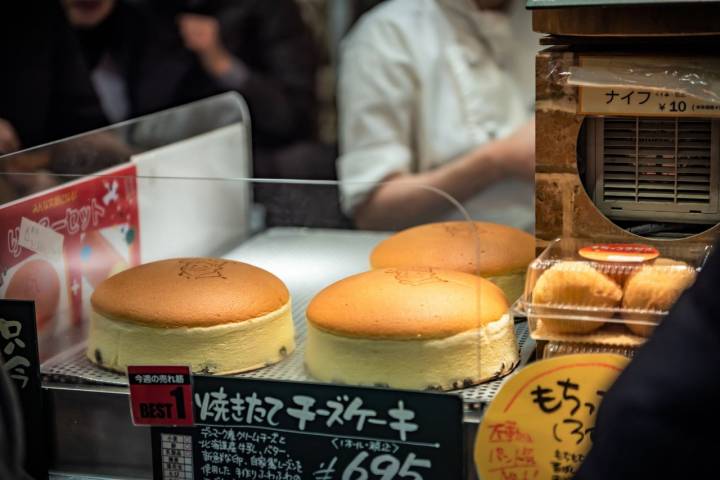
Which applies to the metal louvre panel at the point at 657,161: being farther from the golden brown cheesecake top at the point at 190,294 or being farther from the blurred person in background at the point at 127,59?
the blurred person in background at the point at 127,59

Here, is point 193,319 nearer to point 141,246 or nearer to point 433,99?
point 141,246

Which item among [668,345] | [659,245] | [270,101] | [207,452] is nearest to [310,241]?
[207,452]

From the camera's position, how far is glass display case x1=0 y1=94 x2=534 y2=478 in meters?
1.22

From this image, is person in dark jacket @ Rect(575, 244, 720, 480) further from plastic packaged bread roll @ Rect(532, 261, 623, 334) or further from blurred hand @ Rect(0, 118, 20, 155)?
blurred hand @ Rect(0, 118, 20, 155)

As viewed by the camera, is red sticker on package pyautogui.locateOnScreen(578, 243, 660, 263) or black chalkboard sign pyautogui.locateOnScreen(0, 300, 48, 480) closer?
red sticker on package pyautogui.locateOnScreen(578, 243, 660, 263)

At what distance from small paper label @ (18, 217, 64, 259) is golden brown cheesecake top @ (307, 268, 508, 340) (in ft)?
1.34

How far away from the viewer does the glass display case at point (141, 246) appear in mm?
1217

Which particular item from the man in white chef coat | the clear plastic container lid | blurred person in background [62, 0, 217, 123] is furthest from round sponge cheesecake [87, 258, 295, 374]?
blurred person in background [62, 0, 217, 123]

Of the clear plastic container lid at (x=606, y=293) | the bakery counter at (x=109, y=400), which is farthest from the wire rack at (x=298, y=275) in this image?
the clear plastic container lid at (x=606, y=293)

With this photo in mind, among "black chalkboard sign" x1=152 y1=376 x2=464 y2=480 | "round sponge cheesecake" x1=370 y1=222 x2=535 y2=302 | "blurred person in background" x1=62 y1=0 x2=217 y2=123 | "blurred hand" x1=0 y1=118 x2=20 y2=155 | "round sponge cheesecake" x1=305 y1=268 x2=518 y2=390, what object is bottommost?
"black chalkboard sign" x1=152 y1=376 x2=464 y2=480

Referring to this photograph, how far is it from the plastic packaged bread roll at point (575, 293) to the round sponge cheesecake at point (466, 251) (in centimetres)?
23

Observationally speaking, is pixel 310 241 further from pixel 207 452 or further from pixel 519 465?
pixel 519 465

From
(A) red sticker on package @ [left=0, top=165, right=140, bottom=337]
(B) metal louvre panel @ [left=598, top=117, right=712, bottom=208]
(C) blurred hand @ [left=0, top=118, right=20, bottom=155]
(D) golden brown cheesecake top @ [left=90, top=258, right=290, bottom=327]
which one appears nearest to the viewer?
(B) metal louvre panel @ [left=598, top=117, right=712, bottom=208]

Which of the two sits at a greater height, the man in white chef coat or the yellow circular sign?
the man in white chef coat
